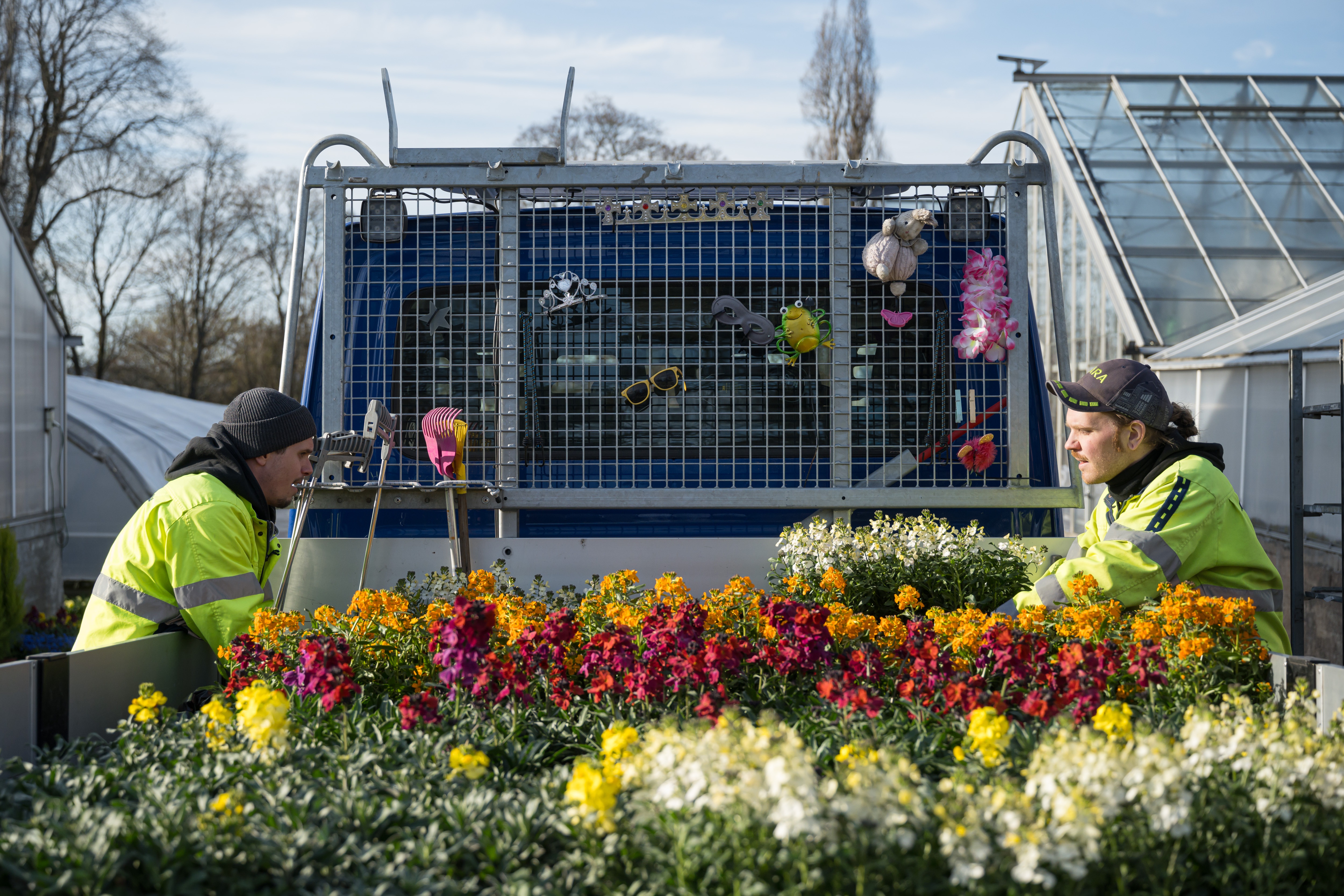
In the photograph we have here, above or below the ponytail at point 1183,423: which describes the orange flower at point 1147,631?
below

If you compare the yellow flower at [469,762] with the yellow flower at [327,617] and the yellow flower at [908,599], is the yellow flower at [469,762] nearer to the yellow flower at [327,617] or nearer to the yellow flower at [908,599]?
the yellow flower at [327,617]

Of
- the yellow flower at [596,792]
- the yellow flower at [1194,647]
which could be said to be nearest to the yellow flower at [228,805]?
the yellow flower at [596,792]

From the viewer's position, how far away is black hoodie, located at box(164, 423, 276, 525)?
3586mm

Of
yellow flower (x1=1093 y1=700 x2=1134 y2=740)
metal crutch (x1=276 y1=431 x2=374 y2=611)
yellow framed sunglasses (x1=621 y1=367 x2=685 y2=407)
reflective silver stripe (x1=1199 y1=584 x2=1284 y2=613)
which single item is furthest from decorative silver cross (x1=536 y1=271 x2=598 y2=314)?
yellow flower (x1=1093 y1=700 x2=1134 y2=740)

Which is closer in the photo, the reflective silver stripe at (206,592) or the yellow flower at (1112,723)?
the yellow flower at (1112,723)

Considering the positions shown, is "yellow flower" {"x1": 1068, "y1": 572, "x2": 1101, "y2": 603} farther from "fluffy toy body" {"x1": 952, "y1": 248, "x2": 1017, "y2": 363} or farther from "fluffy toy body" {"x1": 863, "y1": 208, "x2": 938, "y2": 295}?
"fluffy toy body" {"x1": 863, "y1": 208, "x2": 938, "y2": 295}

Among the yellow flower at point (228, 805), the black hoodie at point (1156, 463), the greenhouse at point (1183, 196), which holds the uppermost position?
the greenhouse at point (1183, 196)

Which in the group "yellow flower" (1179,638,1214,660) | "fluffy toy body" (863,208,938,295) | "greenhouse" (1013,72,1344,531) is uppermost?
"greenhouse" (1013,72,1344,531)

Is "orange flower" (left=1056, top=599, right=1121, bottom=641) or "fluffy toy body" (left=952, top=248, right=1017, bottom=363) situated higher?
"fluffy toy body" (left=952, top=248, right=1017, bottom=363)

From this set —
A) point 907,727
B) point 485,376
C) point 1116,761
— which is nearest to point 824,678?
point 907,727

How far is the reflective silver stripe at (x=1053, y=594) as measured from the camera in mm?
3381

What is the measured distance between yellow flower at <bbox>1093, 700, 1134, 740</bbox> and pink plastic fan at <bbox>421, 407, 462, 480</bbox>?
273 centimetres

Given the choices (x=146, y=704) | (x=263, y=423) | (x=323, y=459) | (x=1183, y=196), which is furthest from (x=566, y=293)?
(x=1183, y=196)

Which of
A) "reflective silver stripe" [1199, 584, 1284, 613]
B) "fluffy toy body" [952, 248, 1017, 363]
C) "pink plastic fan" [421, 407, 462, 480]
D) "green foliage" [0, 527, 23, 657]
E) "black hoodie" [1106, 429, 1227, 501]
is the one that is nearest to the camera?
"reflective silver stripe" [1199, 584, 1284, 613]
